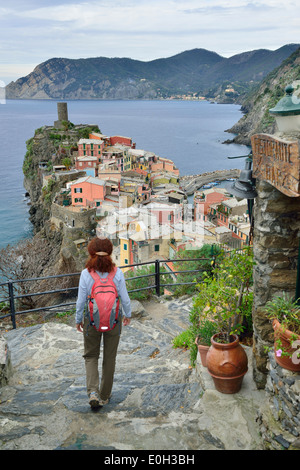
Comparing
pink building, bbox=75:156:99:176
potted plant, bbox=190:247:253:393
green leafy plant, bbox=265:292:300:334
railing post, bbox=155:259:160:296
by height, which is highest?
green leafy plant, bbox=265:292:300:334

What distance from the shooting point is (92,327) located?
3354 mm

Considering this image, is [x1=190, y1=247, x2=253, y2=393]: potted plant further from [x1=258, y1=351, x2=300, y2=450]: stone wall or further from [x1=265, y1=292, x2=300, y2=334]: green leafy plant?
[x1=265, y1=292, x2=300, y2=334]: green leafy plant

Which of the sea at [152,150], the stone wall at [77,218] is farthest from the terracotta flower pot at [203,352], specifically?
the sea at [152,150]

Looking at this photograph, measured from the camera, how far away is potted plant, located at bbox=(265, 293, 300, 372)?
2576 mm

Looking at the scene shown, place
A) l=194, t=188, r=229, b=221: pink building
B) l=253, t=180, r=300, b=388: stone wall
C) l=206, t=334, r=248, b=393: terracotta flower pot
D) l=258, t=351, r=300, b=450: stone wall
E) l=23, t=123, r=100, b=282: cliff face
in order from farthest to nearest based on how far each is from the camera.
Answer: l=194, t=188, r=229, b=221: pink building
l=23, t=123, r=100, b=282: cliff face
l=206, t=334, r=248, b=393: terracotta flower pot
l=253, t=180, r=300, b=388: stone wall
l=258, t=351, r=300, b=450: stone wall

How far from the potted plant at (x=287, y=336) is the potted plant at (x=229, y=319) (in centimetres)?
79

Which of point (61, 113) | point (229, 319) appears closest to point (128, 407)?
point (229, 319)

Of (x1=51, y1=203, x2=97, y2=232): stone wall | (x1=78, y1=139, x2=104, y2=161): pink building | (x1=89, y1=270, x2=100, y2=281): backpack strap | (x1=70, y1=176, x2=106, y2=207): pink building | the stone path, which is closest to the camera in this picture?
the stone path

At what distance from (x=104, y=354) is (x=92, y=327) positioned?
0.31 meters

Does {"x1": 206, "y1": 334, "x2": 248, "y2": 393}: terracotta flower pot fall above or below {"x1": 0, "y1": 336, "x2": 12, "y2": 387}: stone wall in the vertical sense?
above

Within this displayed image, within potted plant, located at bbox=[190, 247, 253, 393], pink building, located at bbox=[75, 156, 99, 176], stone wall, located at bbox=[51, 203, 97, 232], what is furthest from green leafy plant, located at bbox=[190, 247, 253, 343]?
pink building, located at bbox=[75, 156, 99, 176]

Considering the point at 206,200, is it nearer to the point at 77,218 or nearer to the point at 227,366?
the point at 77,218

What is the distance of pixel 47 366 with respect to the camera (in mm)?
4781
